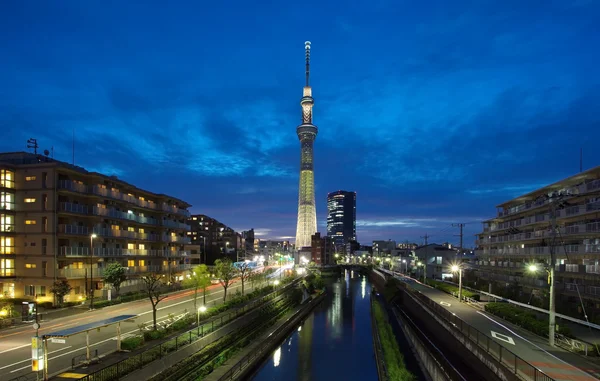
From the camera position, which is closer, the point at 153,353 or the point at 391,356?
the point at 153,353

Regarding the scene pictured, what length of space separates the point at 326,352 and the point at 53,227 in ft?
87.4

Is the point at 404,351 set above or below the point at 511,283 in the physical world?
below

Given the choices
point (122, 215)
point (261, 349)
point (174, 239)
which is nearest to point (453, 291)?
point (261, 349)

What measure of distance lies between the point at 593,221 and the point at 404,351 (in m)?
18.6

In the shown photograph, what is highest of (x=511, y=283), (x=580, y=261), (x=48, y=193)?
(x=48, y=193)

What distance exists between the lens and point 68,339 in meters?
24.3

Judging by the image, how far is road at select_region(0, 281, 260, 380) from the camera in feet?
61.6

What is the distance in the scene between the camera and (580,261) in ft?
112

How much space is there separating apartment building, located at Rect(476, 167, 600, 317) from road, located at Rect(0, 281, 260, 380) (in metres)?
25.8

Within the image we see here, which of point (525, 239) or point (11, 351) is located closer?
point (11, 351)

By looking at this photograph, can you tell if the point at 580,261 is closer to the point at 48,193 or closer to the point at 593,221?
the point at 593,221

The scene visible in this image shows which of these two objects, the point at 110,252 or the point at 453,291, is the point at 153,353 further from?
the point at 453,291

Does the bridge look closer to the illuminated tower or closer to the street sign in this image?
the street sign

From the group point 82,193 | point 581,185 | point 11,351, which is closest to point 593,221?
point 581,185
